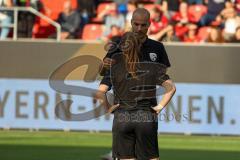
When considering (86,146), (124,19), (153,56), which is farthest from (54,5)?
(153,56)

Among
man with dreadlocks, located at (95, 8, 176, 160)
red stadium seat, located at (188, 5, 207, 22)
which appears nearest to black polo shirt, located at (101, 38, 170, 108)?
man with dreadlocks, located at (95, 8, 176, 160)

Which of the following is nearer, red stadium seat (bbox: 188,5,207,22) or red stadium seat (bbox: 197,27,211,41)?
red stadium seat (bbox: 197,27,211,41)

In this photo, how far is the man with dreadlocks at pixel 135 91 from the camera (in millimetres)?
7441

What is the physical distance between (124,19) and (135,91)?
14380 mm

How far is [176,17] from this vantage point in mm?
22156

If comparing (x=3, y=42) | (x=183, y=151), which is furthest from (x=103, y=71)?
(x=3, y=42)

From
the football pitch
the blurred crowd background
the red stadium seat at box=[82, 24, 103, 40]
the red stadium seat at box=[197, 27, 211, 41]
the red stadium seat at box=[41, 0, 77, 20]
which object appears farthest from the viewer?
the red stadium seat at box=[41, 0, 77, 20]

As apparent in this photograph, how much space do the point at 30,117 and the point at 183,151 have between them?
4.82 meters

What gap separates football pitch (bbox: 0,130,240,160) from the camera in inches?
578

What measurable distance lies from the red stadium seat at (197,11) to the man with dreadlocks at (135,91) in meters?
15.3

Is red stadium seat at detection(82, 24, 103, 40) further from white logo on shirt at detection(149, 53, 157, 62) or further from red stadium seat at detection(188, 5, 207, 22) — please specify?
white logo on shirt at detection(149, 53, 157, 62)

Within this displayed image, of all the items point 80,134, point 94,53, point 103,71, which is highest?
point 103,71

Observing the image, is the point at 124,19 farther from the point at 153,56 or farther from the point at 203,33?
the point at 153,56

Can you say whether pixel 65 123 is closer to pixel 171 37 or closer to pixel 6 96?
pixel 6 96
